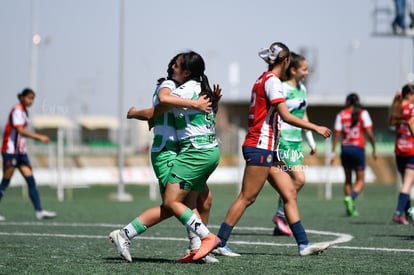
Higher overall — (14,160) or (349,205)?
(14,160)

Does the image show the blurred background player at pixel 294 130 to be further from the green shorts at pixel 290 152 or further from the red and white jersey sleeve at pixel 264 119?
the red and white jersey sleeve at pixel 264 119

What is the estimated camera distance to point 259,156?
30.3 ft

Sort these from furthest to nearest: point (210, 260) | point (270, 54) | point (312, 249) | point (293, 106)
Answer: point (293, 106) < point (270, 54) < point (312, 249) < point (210, 260)

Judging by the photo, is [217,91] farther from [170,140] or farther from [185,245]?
[185,245]

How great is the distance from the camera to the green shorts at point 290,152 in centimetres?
1209

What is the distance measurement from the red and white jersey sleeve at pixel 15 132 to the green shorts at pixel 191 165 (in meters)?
7.57

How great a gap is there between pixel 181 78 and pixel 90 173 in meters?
28.7

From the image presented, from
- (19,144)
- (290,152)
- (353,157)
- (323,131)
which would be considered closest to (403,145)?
(353,157)

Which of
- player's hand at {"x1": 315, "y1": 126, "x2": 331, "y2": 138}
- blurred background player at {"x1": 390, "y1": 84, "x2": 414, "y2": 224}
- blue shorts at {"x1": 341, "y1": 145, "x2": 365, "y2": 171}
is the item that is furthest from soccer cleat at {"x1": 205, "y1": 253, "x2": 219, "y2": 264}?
blue shorts at {"x1": 341, "y1": 145, "x2": 365, "y2": 171}

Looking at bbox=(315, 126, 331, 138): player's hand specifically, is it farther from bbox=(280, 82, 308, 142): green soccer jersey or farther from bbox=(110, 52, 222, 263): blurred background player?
bbox=(280, 82, 308, 142): green soccer jersey

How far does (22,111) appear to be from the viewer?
1558cm

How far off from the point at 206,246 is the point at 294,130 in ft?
13.9

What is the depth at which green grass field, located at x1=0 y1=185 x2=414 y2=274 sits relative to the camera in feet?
26.7

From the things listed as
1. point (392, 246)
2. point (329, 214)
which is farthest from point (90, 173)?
point (392, 246)
